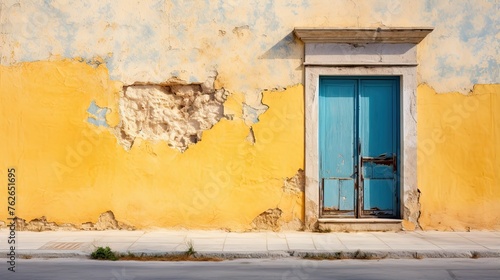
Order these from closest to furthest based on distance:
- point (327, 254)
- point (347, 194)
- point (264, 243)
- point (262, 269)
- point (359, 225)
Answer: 1. point (262, 269)
2. point (327, 254)
3. point (264, 243)
4. point (359, 225)
5. point (347, 194)

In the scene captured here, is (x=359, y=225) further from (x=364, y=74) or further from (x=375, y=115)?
(x=364, y=74)

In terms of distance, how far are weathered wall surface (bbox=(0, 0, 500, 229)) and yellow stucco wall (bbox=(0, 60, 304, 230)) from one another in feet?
0.05

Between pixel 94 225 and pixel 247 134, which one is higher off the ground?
pixel 247 134

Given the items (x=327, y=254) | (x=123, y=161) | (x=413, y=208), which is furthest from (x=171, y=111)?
(x=413, y=208)

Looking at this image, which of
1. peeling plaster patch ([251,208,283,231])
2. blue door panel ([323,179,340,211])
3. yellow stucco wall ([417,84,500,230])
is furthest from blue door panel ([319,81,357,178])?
yellow stucco wall ([417,84,500,230])

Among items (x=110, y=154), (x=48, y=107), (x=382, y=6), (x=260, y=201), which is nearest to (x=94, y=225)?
(x=110, y=154)

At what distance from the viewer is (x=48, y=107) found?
32.9 ft

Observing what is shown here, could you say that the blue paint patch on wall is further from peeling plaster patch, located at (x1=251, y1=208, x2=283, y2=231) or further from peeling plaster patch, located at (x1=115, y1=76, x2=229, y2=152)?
peeling plaster patch, located at (x1=251, y1=208, x2=283, y2=231)

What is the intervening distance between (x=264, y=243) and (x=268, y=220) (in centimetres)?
112

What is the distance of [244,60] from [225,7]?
0.85 meters

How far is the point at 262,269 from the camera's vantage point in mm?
7391

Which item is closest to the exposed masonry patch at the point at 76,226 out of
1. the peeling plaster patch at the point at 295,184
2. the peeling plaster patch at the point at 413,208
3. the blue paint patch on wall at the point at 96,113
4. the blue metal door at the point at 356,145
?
the blue paint patch on wall at the point at 96,113

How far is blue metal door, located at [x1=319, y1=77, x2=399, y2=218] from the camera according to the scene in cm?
1015

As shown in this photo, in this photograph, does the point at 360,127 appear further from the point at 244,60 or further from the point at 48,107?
the point at 48,107
